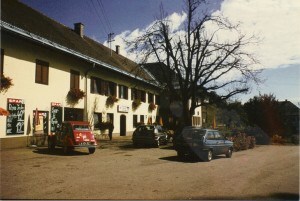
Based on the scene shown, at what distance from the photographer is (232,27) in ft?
80.0

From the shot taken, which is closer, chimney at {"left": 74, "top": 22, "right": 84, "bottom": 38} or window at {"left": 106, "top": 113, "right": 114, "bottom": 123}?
window at {"left": 106, "top": 113, "right": 114, "bottom": 123}

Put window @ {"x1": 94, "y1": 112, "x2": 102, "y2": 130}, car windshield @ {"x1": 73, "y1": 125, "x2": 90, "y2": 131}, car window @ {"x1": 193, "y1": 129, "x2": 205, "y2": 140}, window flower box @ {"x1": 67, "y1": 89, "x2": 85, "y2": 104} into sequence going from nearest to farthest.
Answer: car window @ {"x1": 193, "y1": 129, "x2": 205, "y2": 140}, car windshield @ {"x1": 73, "y1": 125, "x2": 90, "y2": 131}, window flower box @ {"x1": 67, "y1": 89, "x2": 85, "y2": 104}, window @ {"x1": 94, "y1": 112, "x2": 102, "y2": 130}

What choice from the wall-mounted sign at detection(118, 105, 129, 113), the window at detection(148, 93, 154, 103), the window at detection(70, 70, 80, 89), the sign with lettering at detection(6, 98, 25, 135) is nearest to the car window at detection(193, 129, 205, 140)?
the sign with lettering at detection(6, 98, 25, 135)

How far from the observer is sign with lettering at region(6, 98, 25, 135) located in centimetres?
1675

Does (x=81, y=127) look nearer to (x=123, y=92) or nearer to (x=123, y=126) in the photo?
(x=123, y=126)

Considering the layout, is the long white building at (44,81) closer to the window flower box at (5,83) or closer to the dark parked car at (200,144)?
the window flower box at (5,83)

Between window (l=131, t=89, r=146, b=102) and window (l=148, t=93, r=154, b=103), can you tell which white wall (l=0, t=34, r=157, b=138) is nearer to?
window (l=131, t=89, r=146, b=102)

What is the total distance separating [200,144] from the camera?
48.0ft

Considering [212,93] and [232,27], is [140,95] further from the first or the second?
[232,27]

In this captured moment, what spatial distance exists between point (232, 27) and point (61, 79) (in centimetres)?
1372

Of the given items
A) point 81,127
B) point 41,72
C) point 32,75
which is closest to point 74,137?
point 81,127

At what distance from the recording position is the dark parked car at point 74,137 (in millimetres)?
15691

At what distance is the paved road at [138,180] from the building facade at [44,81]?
4925 millimetres

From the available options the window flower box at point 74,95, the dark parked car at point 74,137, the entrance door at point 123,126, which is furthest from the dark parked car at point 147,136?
the entrance door at point 123,126
